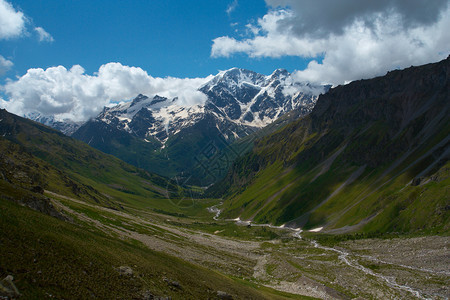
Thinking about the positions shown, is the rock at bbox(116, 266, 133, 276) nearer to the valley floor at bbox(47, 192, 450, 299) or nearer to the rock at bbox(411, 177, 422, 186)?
the valley floor at bbox(47, 192, 450, 299)

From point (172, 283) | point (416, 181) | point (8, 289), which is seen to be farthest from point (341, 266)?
point (416, 181)

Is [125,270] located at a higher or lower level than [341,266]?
higher

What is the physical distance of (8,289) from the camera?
63.1 ft

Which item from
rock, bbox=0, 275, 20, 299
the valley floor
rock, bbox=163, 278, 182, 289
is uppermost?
rock, bbox=0, 275, 20, 299

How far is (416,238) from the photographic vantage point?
109875 millimetres

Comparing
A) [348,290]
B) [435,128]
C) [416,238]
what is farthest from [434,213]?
[435,128]

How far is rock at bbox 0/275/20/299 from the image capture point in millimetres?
18781

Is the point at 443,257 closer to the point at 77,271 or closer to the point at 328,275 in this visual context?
the point at 328,275

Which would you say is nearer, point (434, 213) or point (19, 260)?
point (19, 260)

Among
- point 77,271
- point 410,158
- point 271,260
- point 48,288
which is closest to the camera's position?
point 48,288

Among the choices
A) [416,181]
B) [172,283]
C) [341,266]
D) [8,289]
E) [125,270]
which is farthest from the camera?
[416,181]

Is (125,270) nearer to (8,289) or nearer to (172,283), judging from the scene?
(172,283)

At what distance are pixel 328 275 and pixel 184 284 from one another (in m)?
55.9

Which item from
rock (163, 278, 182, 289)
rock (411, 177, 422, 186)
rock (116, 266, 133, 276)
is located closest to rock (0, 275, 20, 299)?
rock (116, 266, 133, 276)
